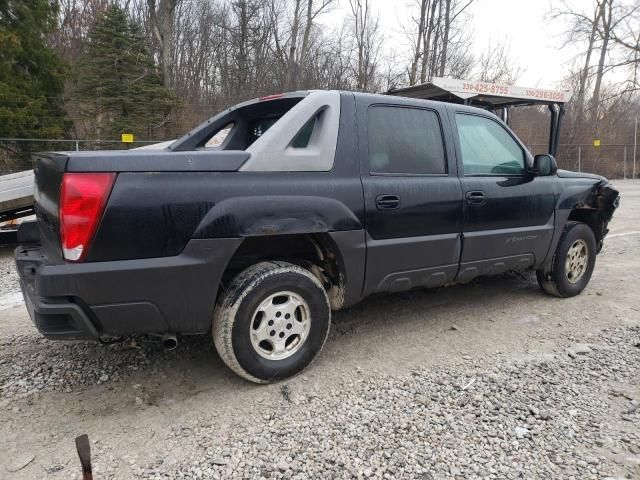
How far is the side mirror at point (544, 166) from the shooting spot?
4.13 metres

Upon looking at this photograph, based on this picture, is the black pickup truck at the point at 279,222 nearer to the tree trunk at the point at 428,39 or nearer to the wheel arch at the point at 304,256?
the wheel arch at the point at 304,256

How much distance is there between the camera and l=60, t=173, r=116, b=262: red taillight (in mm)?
2348

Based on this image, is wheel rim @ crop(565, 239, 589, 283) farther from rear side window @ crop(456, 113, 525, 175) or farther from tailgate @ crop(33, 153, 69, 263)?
tailgate @ crop(33, 153, 69, 263)

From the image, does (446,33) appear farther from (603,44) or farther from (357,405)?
(357,405)

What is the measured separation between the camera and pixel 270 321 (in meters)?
2.93

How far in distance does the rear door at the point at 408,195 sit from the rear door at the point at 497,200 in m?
0.15

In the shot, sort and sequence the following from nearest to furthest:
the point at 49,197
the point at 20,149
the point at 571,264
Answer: the point at 49,197
the point at 571,264
the point at 20,149

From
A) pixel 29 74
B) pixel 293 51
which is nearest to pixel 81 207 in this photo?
pixel 29 74

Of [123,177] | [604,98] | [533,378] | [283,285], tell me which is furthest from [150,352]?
[604,98]

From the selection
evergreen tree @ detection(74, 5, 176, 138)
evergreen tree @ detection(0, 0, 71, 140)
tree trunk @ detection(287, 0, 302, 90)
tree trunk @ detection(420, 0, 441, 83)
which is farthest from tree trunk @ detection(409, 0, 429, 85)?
evergreen tree @ detection(0, 0, 71, 140)

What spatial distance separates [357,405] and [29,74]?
61.1ft

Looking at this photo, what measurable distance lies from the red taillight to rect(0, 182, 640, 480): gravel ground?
0.86 m

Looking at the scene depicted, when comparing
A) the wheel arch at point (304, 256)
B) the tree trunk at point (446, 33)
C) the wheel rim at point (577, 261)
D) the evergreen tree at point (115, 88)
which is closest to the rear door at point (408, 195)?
Answer: the wheel arch at point (304, 256)

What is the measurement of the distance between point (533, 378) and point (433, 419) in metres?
0.92
